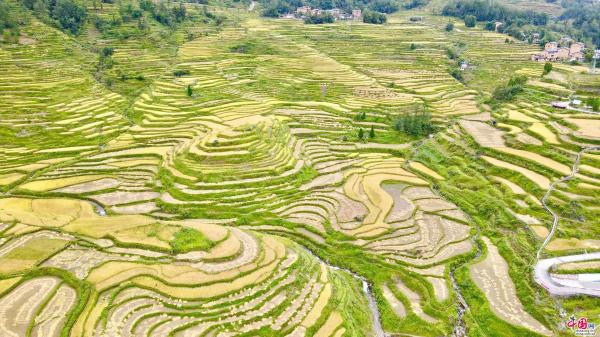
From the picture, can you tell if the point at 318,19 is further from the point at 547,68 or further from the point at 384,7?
the point at 547,68

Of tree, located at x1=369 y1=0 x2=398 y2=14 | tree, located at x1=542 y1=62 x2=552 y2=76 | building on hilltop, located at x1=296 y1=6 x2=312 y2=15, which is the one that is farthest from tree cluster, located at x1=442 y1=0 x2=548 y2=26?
tree, located at x1=542 y1=62 x2=552 y2=76

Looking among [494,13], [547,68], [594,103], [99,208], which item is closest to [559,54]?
[547,68]

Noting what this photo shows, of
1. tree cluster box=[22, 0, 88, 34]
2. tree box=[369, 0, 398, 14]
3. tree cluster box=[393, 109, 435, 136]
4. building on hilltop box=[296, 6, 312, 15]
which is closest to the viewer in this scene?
tree cluster box=[393, 109, 435, 136]

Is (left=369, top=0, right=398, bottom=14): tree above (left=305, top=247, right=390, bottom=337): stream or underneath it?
above

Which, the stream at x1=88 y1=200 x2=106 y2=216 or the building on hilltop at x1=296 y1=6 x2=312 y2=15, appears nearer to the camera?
the stream at x1=88 y1=200 x2=106 y2=216

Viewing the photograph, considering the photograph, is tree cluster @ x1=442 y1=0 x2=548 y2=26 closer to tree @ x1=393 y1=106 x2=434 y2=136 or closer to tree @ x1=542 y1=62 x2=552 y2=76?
tree @ x1=542 y1=62 x2=552 y2=76

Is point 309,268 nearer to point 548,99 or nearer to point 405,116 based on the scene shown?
point 405,116

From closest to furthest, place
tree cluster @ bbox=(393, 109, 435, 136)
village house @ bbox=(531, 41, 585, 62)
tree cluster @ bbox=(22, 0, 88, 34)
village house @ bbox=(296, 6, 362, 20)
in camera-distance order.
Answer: tree cluster @ bbox=(393, 109, 435, 136) → tree cluster @ bbox=(22, 0, 88, 34) → village house @ bbox=(531, 41, 585, 62) → village house @ bbox=(296, 6, 362, 20)

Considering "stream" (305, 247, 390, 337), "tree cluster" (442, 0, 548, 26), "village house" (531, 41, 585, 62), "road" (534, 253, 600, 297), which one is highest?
"tree cluster" (442, 0, 548, 26)

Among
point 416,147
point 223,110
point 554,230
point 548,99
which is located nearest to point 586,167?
point 554,230
